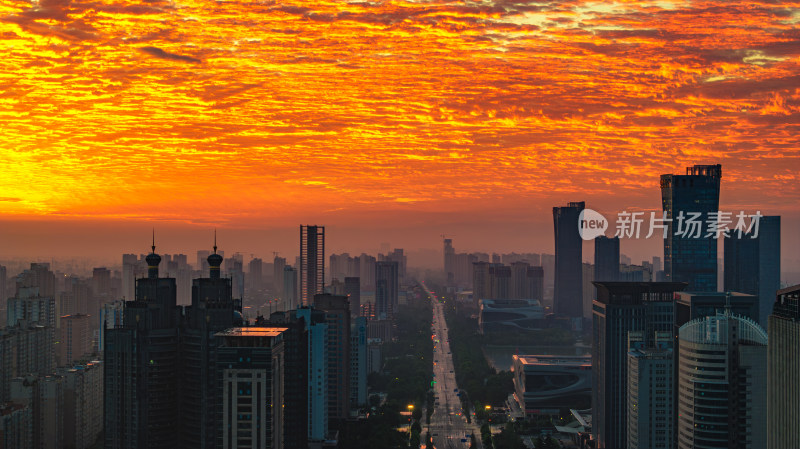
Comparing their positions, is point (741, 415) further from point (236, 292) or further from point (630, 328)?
point (236, 292)

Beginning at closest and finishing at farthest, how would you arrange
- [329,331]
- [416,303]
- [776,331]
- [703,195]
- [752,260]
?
[776,331] → [329,331] → [703,195] → [752,260] → [416,303]

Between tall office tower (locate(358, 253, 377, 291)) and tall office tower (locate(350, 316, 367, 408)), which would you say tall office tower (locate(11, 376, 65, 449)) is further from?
tall office tower (locate(358, 253, 377, 291))

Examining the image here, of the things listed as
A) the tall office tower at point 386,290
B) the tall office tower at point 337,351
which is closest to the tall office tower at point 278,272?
the tall office tower at point 386,290

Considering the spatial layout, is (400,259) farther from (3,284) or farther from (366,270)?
(3,284)

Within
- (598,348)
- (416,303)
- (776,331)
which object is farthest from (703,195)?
(416,303)

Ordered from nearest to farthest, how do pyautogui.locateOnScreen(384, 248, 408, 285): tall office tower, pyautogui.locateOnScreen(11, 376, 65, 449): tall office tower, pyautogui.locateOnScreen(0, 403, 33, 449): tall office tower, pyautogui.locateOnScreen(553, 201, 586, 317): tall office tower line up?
1. pyautogui.locateOnScreen(0, 403, 33, 449): tall office tower
2. pyautogui.locateOnScreen(11, 376, 65, 449): tall office tower
3. pyautogui.locateOnScreen(553, 201, 586, 317): tall office tower
4. pyautogui.locateOnScreen(384, 248, 408, 285): tall office tower

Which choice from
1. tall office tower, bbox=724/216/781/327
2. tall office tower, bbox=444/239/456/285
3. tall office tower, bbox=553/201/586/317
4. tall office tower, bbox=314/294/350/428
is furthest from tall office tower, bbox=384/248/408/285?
tall office tower, bbox=314/294/350/428
